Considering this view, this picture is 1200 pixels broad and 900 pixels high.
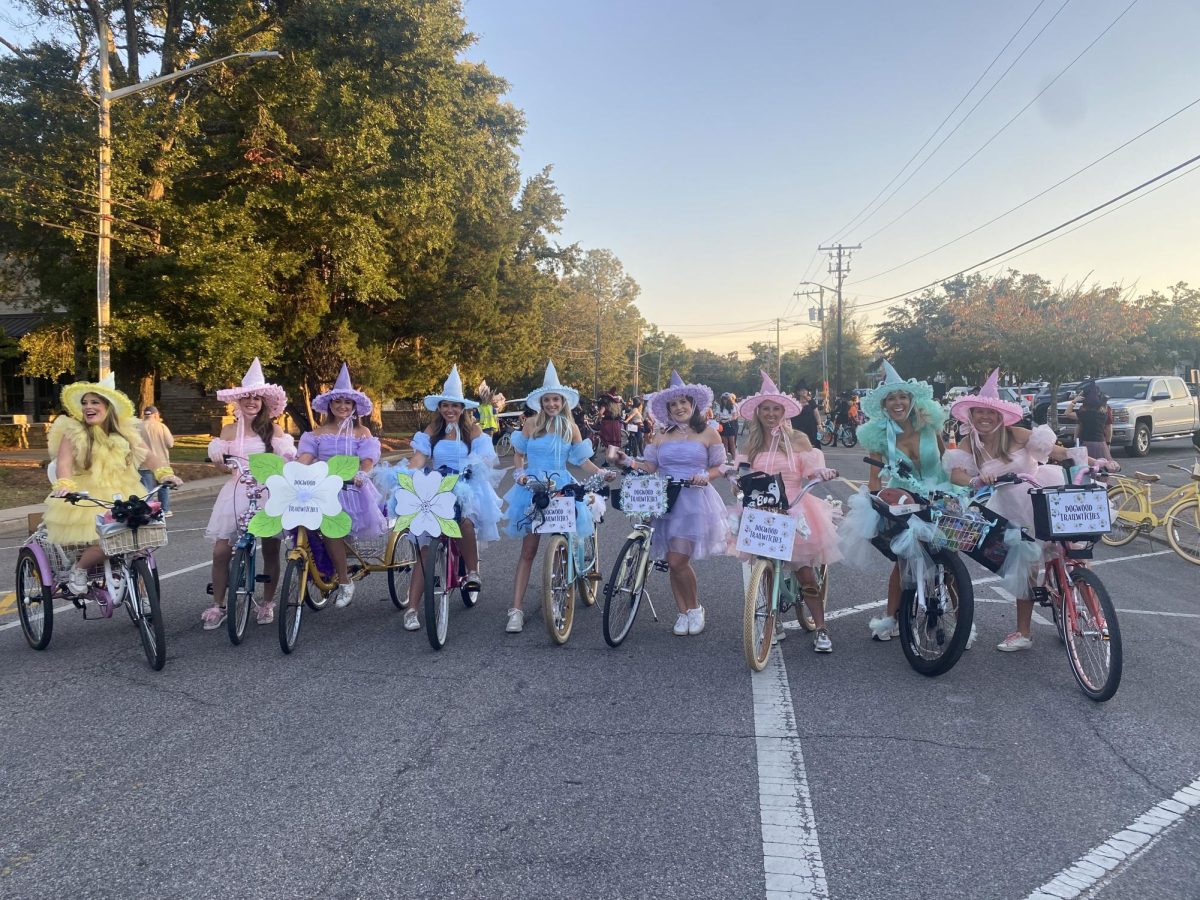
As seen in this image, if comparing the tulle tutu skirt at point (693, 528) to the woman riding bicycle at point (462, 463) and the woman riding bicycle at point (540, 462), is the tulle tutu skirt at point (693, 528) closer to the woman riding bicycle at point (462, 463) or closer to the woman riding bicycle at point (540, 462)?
the woman riding bicycle at point (540, 462)

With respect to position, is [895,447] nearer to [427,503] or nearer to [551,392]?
[551,392]

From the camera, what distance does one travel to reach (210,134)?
19.6 metres

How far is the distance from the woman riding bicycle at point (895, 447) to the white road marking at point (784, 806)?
1257 mm

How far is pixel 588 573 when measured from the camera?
258 inches

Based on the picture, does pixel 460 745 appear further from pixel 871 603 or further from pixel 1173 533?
pixel 1173 533

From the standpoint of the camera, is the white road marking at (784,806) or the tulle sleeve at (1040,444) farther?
the tulle sleeve at (1040,444)

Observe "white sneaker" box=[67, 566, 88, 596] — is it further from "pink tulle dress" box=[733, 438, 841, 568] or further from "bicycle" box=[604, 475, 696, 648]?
"pink tulle dress" box=[733, 438, 841, 568]

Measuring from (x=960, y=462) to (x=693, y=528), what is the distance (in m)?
1.86

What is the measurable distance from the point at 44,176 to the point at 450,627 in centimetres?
1518

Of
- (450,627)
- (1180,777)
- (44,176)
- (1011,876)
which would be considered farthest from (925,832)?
(44,176)

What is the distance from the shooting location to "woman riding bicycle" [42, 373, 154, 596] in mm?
5547

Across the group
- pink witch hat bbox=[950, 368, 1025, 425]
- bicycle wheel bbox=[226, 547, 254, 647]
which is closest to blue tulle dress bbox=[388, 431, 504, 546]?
bicycle wheel bbox=[226, 547, 254, 647]

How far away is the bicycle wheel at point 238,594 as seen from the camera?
18.9 feet

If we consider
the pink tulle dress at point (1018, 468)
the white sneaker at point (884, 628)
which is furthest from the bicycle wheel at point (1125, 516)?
the white sneaker at point (884, 628)
